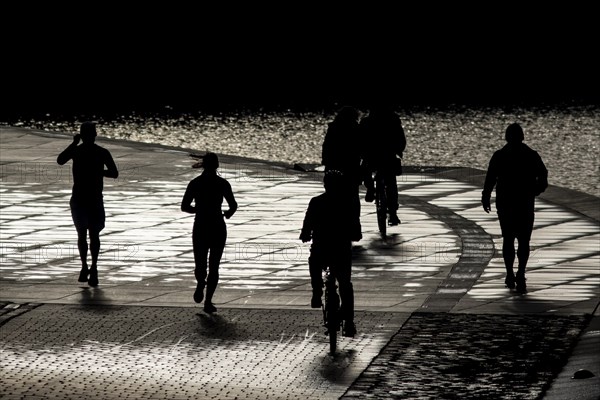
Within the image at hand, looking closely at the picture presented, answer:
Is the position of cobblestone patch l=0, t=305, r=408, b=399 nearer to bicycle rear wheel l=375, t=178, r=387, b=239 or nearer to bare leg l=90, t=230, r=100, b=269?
bare leg l=90, t=230, r=100, b=269

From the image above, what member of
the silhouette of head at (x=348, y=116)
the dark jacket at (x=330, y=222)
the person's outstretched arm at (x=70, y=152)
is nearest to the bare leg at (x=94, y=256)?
the person's outstretched arm at (x=70, y=152)

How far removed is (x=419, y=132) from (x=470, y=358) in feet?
85.2

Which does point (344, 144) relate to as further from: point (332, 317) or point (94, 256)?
point (332, 317)

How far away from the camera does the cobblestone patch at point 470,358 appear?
1117 cm

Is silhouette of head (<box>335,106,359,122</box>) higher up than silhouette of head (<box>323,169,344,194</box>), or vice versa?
silhouette of head (<box>335,106,359,122</box>)

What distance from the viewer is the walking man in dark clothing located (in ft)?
49.5

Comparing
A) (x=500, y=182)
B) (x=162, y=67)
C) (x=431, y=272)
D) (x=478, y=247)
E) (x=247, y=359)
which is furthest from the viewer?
(x=162, y=67)

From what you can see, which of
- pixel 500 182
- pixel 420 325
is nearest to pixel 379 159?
pixel 500 182

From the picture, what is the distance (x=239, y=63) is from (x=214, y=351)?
154 ft

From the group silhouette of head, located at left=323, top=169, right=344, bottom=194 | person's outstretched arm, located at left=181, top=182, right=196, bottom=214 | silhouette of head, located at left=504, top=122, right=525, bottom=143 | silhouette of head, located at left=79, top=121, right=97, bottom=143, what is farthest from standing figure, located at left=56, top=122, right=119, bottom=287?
silhouette of head, located at left=504, top=122, right=525, bottom=143

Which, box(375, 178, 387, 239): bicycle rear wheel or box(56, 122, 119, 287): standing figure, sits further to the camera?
box(375, 178, 387, 239): bicycle rear wheel

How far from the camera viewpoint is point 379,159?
18625mm

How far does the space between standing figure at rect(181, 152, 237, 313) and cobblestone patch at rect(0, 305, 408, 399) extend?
1.05ft

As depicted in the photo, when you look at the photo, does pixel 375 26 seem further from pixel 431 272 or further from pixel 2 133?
pixel 431 272
